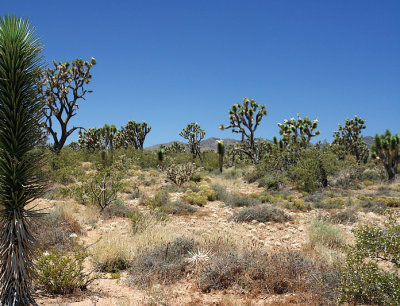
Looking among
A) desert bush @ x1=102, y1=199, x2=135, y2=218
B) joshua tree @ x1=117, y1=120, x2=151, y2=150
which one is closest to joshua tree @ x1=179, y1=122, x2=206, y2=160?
joshua tree @ x1=117, y1=120, x2=151, y2=150

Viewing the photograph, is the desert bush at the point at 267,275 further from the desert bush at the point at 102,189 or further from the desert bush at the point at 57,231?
the desert bush at the point at 102,189

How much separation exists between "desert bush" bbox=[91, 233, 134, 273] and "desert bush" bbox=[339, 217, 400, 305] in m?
3.80

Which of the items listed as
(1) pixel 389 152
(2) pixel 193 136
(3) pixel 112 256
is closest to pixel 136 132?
(2) pixel 193 136

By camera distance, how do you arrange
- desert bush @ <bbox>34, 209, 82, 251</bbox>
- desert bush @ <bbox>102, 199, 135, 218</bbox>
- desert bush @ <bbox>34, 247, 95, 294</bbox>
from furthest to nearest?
desert bush @ <bbox>102, 199, 135, 218</bbox> → desert bush @ <bbox>34, 209, 82, 251</bbox> → desert bush @ <bbox>34, 247, 95, 294</bbox>

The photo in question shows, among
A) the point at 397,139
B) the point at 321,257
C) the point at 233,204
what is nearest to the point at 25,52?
the point at 321,257

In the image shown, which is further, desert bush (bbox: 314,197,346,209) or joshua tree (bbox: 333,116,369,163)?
joshua tree (bbox: 333,116,369,163)

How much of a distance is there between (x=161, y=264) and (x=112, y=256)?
3.55 feet

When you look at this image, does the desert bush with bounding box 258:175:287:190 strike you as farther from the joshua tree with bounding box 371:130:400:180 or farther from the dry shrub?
the dry shrub

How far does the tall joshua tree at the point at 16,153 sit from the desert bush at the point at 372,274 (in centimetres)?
396

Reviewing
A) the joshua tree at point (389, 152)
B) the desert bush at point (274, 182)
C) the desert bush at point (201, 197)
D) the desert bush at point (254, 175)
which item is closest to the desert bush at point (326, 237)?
the desert bush at point (201, 197)

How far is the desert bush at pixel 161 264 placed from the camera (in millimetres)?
4867

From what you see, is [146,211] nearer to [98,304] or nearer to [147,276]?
[147,276]

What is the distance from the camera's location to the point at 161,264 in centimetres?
522

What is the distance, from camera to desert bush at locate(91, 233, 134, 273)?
5523 mm
